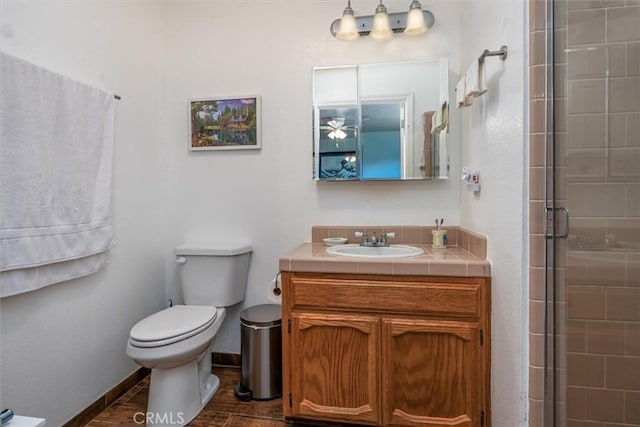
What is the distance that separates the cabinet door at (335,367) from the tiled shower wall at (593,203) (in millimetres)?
613

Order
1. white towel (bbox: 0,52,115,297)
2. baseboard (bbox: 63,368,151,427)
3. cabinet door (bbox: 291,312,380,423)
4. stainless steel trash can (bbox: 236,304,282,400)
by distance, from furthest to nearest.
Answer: stainless steel trash can (bbox: 236,304,282,400) → baseboard (bbox: 63,368,151,427) → cabinet door (bbox: 291,312,380,423) → white towel (bbox: 0,52,115,297)

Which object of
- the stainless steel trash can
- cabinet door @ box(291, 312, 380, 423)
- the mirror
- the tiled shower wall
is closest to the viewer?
the tiled shower wall

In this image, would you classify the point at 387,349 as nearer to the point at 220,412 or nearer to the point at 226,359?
the point at 220,412

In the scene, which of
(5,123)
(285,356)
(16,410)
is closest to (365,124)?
(285,356)

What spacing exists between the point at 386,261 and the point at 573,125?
793 mm

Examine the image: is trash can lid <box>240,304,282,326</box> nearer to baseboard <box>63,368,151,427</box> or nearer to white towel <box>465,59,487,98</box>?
baseboard <box>63,368,151,427</box>

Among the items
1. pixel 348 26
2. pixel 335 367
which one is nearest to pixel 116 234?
pixel 335 367

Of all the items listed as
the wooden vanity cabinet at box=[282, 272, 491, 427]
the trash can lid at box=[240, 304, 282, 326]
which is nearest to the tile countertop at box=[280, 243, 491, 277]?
the wooden vanity cabinet at box=[282, 272, 491, 427]

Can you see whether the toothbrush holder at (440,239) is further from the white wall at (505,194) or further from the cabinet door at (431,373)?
the cabinet door at (431,373)

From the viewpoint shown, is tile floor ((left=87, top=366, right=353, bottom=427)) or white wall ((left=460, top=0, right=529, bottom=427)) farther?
tile floor ((left=87, top=366, right=353, bottom=427))

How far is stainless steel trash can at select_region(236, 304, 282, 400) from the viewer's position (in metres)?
1.77

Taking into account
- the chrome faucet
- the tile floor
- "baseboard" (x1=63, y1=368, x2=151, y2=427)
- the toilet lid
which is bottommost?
the tile floor

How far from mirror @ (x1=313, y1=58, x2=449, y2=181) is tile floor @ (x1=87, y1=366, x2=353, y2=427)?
1.27 metres

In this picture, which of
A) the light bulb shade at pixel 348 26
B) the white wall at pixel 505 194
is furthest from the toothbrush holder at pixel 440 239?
the light bulb shade at pixel 348 26
